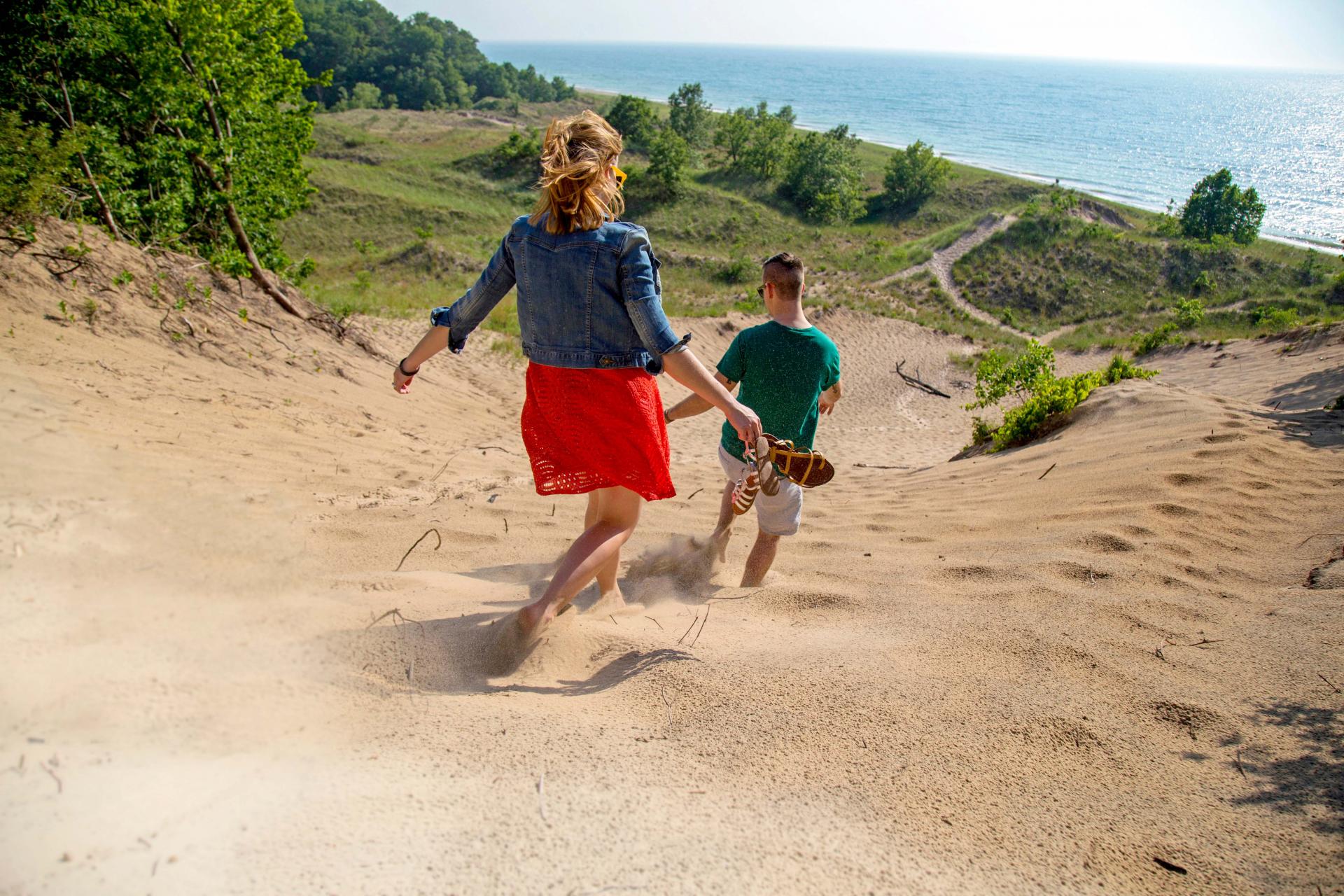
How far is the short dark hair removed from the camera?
132 inches

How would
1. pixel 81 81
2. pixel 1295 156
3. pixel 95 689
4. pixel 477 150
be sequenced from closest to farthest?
1. pixel 95 689
2. pixel 81 81
3. pixel 477 150
4. pixel 1295 156

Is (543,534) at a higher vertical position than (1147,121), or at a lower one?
lower

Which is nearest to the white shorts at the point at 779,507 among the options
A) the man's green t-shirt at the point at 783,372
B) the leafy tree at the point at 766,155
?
the man's green t-shirt at the point at 783,372

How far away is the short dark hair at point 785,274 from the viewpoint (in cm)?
336

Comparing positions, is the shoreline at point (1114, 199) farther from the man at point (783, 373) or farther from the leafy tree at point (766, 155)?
the man at point (783, 373)

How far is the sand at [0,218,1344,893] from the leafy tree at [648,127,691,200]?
118 ft

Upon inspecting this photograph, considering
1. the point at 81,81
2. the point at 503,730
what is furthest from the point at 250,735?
the point at 81,81

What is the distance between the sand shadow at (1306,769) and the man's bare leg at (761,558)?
1.94 meters

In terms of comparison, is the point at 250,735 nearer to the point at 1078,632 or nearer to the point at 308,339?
the point at 1078,632

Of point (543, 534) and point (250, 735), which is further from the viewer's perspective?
point (543, 534)

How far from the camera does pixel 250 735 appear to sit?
1844 mm

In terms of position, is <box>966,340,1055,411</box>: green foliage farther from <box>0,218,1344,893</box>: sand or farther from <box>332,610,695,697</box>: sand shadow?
<box>332,610,695,697</box>: sand shadow

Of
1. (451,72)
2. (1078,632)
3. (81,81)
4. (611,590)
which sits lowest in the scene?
(611,590)

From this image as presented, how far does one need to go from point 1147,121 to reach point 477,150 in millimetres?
111234
